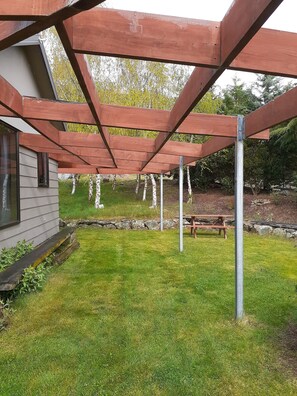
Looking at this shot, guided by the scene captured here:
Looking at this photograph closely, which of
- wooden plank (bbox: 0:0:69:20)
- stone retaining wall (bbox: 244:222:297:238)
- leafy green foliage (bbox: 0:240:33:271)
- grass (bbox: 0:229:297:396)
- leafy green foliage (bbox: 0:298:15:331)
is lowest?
grass (bbox: 0:229:297:396)

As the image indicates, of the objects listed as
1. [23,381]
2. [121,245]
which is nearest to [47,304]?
[23,381]

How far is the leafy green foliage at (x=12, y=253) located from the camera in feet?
15.3

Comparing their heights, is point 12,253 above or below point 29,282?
above

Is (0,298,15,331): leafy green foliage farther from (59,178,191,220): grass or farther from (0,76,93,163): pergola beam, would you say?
(59,178,191,220): grass

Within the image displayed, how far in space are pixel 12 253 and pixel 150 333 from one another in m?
2.72

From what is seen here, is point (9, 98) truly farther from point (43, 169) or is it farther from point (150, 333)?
point (43, 169)

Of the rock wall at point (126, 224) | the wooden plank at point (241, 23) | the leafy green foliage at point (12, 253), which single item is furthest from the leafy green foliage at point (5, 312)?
the rock wall at point (126, 224)

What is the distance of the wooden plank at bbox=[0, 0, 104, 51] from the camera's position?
3.89 ft

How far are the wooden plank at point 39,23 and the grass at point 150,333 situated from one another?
2.45 metres

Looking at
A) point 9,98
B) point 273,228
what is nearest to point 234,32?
point 9,98

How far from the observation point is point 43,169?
7695 mm

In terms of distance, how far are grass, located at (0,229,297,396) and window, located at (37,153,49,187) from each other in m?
2.20

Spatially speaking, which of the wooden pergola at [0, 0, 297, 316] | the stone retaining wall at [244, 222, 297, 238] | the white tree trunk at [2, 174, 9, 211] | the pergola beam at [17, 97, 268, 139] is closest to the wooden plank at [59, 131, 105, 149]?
the white tree trunk at [2, 174, 9, 211]

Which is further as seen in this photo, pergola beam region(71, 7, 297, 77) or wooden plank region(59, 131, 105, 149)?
wooden plank region(59, 131, 105, 149)
